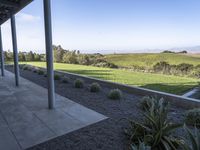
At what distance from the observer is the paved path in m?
2.79

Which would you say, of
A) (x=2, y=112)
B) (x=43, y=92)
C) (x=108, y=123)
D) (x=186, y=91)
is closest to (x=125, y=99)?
(x=108, y=123)

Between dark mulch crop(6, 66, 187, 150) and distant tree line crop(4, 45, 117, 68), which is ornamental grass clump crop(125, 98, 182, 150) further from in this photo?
distant tree line crop(4, 45, 117, 68)

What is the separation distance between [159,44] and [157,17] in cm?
569

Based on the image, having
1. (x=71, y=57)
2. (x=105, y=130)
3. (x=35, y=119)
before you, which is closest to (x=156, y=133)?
(x=105, y=130)

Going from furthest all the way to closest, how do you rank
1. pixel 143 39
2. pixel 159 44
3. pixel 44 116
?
pixel 143 39, pixel 159 44, pixel 44 116

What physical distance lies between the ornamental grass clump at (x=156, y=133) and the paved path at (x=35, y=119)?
101cm

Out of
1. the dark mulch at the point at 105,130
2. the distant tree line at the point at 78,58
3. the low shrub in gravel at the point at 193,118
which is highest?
the distant tree line at the point at 78,58

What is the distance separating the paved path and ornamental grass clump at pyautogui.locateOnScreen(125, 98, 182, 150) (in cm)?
101

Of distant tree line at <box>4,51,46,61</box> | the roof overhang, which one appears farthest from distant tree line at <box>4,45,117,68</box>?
the roof overhang

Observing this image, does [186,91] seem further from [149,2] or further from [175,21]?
[175,21]

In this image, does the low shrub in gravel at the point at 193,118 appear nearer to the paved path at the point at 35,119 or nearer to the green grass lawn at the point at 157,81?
the paved path at the point at 35,119

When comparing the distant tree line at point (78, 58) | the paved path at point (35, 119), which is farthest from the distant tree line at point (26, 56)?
the paved path at point (35, 119)

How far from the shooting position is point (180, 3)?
36.2 ft

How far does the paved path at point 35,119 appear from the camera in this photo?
2795mm
